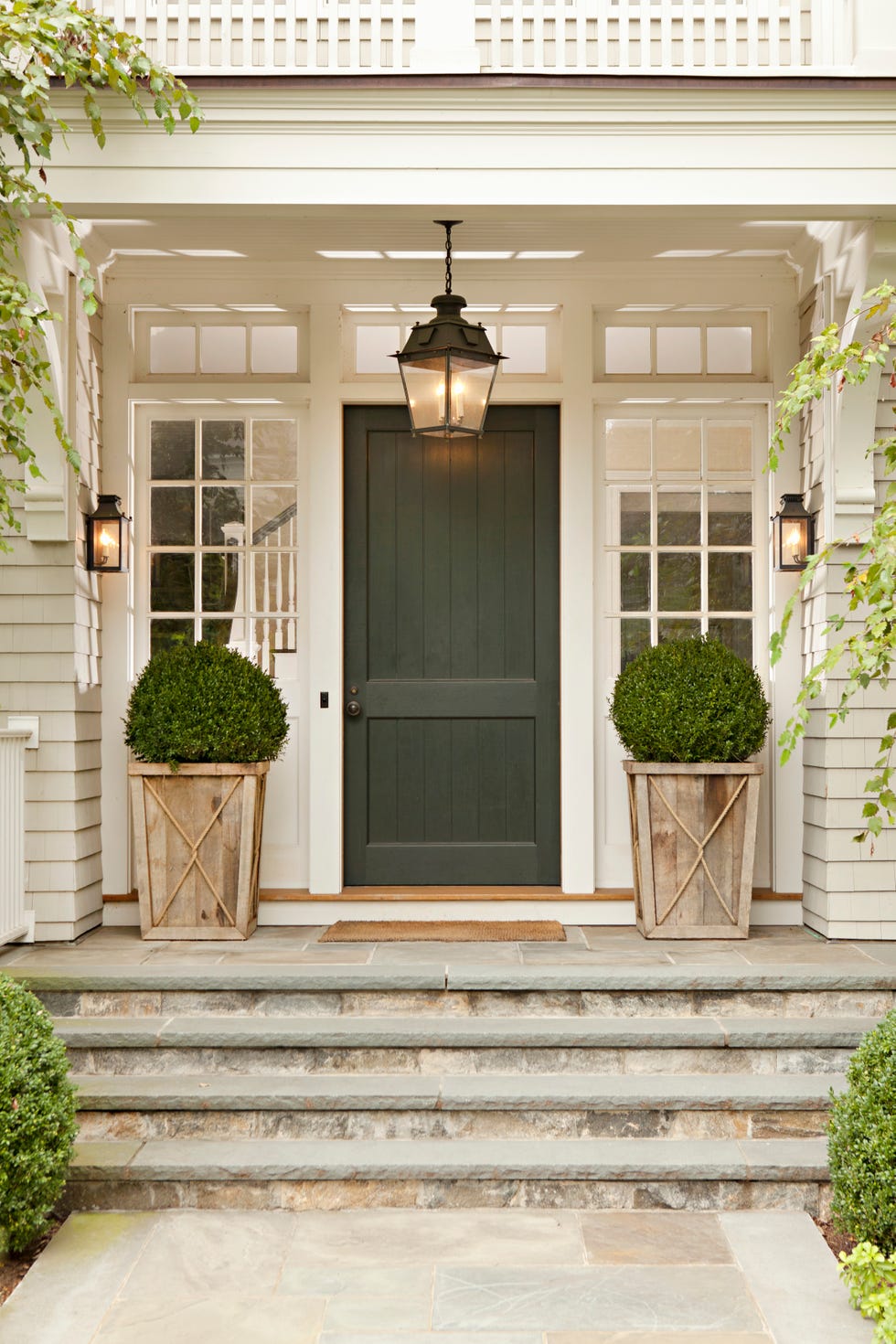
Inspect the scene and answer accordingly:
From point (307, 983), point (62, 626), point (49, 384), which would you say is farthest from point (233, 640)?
point (307, 983)

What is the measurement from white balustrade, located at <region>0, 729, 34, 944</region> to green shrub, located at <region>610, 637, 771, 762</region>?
224 centimetres

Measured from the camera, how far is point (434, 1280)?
9.14 ft

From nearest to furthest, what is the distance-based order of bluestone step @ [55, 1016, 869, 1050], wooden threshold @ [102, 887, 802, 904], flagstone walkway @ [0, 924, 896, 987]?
bluestone step @ [55, 1016, 869, 1050]
flagstone walkway @ [0, 924, 896, 987]
wooden threshold @ [102, 887, 802, 904]

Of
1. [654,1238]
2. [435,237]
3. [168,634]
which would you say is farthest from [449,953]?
[435,237]

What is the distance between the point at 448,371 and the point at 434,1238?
2.85 m

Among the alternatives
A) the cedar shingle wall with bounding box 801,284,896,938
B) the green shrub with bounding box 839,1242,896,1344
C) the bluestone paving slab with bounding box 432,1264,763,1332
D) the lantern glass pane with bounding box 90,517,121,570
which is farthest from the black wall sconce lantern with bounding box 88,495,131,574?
the green shrub with bounding box 839,1242,896,1344

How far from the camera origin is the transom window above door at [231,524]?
5020 millimetres

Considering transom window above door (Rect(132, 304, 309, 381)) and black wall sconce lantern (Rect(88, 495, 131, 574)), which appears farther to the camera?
transom window above door (Rect(132, 304, 309, 381))

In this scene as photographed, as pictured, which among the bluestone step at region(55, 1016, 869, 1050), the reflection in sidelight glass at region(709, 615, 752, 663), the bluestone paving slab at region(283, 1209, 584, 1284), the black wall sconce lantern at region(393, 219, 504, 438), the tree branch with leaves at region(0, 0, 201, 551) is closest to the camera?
the bluestone paving slab at region(283, 1209, 584, 1284)

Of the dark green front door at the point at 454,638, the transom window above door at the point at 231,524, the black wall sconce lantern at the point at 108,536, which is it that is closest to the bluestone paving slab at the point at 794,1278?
the dark green front door at the point at 454,638

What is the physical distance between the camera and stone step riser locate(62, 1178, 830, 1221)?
3.17 metres

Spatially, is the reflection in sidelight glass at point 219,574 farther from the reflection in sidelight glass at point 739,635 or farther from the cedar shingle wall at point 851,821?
the cedar shingle wall at point 851,821

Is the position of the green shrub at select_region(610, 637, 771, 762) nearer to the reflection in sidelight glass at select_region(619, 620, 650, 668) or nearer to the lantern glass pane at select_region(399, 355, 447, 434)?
the reflection in sidelight glass at select_region(619, 620, 650, 668)

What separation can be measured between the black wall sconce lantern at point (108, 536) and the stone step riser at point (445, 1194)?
235 cm
